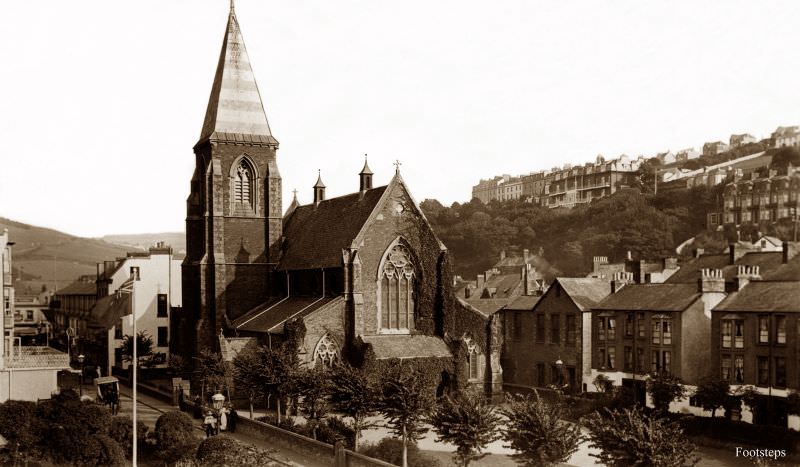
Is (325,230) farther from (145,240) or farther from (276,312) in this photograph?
(145,240)

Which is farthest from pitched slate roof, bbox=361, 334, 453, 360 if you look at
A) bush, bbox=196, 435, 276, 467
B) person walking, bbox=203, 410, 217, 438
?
bush, bbox=196, 435, 276, 467

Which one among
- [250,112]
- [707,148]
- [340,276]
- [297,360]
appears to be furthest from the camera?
[707,148]

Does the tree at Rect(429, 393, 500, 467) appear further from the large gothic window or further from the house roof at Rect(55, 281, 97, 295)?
the house roof at Rect(55, 281, 97, 295)

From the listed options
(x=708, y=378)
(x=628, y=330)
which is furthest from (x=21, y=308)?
(x=708, y=378)

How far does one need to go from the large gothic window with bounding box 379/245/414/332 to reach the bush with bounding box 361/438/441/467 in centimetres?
1505

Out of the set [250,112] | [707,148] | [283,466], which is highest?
[707,148]

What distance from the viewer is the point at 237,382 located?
4434 centimetres

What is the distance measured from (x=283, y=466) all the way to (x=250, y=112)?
32.6 meters

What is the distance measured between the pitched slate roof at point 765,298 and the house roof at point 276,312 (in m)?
22.0

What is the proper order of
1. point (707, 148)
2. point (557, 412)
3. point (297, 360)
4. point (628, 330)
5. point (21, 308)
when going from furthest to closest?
point (707, 148)
point (21, 308)
point (628, 330)
point (297, 360)
point (557, 412)

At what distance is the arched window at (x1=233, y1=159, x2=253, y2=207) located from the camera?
57.1 meters

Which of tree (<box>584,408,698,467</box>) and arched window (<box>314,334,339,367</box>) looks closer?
tree (<box>584,408,698,467</box>)

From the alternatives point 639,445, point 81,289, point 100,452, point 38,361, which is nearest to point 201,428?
point 38,361

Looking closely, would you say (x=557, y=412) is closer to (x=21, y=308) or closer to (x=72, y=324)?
(x=72, y=324)
